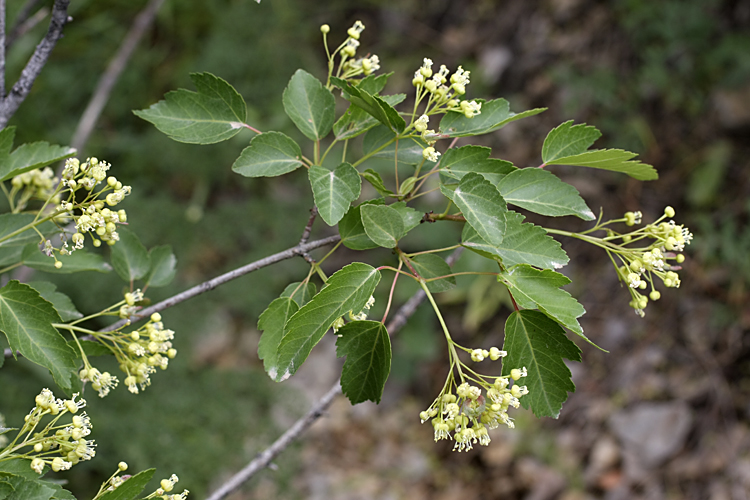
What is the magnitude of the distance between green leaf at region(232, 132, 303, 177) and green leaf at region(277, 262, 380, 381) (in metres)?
0.19

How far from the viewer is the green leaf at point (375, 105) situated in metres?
0.69

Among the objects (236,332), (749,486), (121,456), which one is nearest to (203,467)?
(121,456)

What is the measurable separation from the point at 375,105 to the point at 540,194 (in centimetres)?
29

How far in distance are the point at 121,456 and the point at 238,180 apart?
1.66 meters

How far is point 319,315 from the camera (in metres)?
0.72

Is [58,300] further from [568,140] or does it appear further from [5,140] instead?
[568,140]

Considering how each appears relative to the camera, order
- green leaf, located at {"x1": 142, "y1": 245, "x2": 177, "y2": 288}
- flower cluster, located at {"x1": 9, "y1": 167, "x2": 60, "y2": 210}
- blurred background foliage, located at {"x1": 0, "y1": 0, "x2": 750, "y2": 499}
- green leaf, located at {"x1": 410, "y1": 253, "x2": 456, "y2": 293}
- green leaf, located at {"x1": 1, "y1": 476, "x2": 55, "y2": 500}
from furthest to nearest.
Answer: blurred background foliage, located at {"x1": 0, "y1": 0, "x2": 750, "y2": 499}
green leaf, located at {"x1": 142, "y1": 245, "x2": 177, "y2": 288}
flower cluster, located at {"x1": 9, "y1": 167, "x2": 60, "y2": 210}
green leaf, located at {"x1": 410, "y1": 253, "x2": 456, "y2": 293}
green leaf, located at {"x1": 1, "y1": 476, "x2": 55, "y2": 500}

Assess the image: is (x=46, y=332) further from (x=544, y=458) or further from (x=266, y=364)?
(x=544, y=458)

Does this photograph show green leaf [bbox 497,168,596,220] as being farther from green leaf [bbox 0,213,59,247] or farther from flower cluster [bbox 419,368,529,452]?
green leaf [bbox 0,213,59,247]

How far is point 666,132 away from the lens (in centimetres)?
288

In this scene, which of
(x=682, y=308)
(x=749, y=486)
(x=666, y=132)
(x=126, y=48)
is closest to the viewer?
(x=749, y=486)

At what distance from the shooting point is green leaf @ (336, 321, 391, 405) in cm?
76

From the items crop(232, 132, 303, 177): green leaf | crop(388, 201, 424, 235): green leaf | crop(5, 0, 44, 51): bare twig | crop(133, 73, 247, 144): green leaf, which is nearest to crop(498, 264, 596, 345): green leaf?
crop(388, 201, 424, 235): green leaf

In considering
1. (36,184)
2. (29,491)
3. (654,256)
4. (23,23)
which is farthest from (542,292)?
(23,23)
